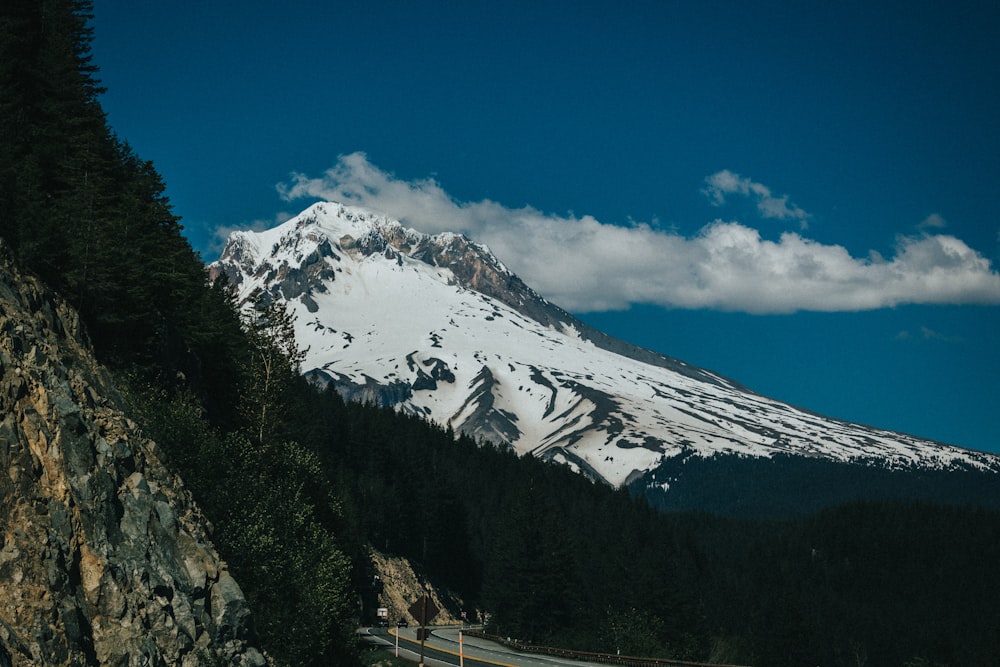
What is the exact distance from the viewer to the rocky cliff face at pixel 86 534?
69.2ft

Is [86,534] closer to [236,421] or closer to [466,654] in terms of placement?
[236,421]

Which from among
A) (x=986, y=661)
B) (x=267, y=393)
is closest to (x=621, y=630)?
(x=267, y=393)

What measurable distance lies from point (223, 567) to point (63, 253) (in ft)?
41.4

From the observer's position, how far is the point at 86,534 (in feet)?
75.7

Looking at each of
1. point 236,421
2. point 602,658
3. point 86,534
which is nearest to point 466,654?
point 602,658

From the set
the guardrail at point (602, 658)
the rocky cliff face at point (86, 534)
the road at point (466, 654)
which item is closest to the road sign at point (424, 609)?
the rocky cliff face at point (86, 534)

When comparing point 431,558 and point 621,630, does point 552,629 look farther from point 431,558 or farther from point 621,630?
point 431,558

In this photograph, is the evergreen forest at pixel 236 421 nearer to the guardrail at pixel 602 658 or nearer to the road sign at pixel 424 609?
the guardrail at pixel 602 658

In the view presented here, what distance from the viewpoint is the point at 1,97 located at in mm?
39469

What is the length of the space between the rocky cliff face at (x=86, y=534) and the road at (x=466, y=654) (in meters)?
14.5

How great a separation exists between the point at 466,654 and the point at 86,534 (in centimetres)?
3434

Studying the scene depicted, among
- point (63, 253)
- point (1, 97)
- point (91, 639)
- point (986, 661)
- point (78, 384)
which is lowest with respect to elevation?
point (986, 661)

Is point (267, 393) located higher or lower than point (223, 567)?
higher

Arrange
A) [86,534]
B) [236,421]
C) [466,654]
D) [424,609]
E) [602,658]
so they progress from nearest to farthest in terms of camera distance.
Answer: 1. [86,534]
2. [424,609]
3. [236,421]
4. [602,658]
5. [466,654]
